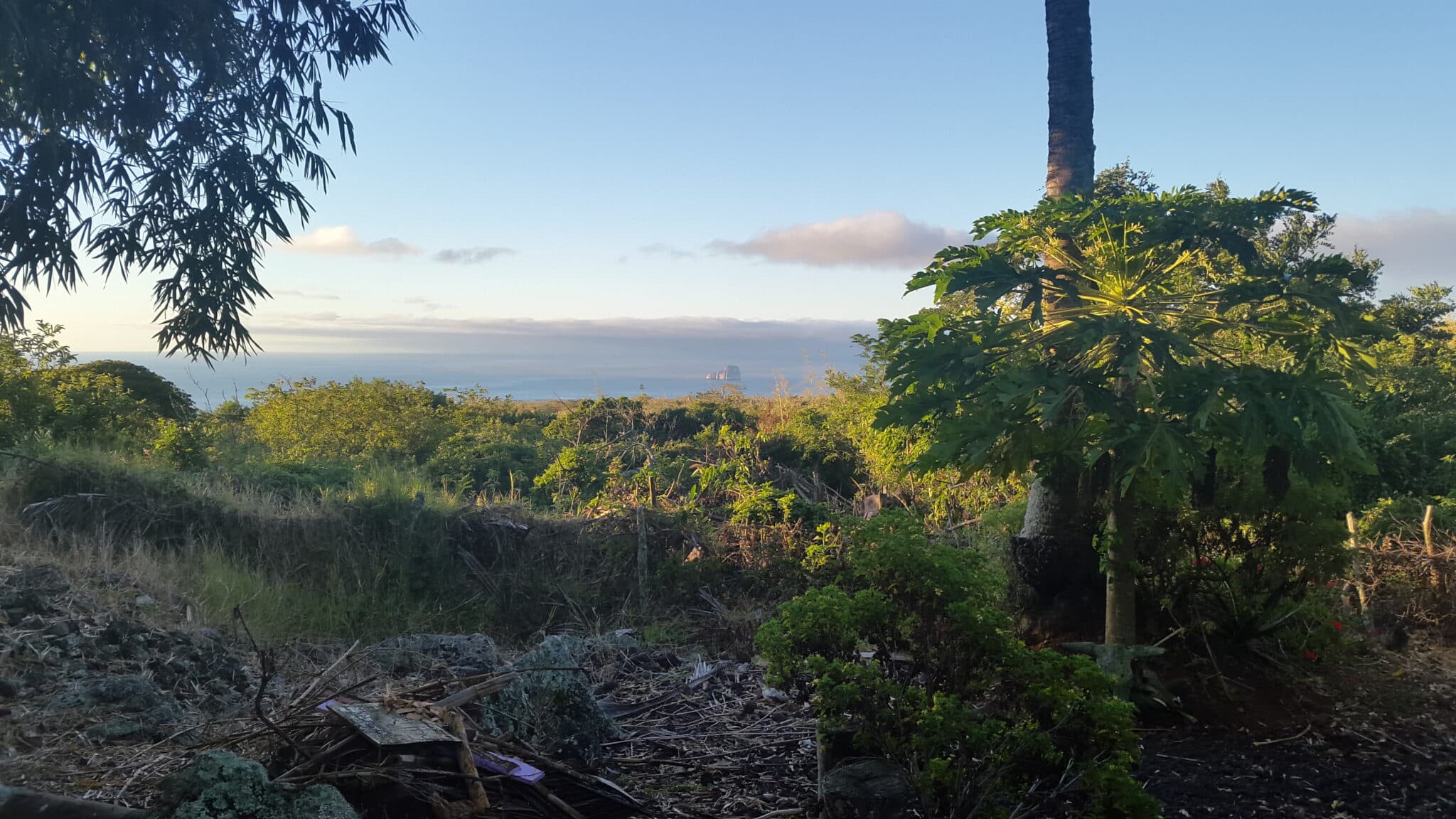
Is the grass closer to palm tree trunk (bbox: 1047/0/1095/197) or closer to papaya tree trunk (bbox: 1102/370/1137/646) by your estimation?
papaya tree trunk (bbox: 1102/370/1137/646)

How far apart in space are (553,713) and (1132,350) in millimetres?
2856

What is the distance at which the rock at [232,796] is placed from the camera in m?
2.55

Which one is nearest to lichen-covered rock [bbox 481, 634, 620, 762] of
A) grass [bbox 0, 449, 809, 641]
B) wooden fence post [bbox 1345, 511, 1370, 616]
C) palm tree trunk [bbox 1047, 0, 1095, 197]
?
grass [bbox 0, 449, 809, 641]

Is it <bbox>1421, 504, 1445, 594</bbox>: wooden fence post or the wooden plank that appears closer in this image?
the wooden plank

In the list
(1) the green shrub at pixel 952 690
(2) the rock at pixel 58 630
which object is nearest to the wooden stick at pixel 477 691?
(1) the green shrub at pixel 952 690

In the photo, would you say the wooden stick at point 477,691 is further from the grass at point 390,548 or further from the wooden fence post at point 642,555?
the wooden fence post at point 642,555

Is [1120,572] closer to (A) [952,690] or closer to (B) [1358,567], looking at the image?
(A) [952,690]

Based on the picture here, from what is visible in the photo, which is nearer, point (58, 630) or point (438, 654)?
point (58, 630)

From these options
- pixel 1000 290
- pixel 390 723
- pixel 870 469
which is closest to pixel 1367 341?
pixel 1000 290

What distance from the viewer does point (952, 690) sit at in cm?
325

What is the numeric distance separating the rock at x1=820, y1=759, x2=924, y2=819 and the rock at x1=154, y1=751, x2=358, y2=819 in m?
1.56

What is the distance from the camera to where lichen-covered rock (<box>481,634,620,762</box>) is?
13.0ft

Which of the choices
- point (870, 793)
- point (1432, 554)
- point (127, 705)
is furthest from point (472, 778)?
point (1432, 554)

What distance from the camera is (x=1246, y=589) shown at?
476 cm
